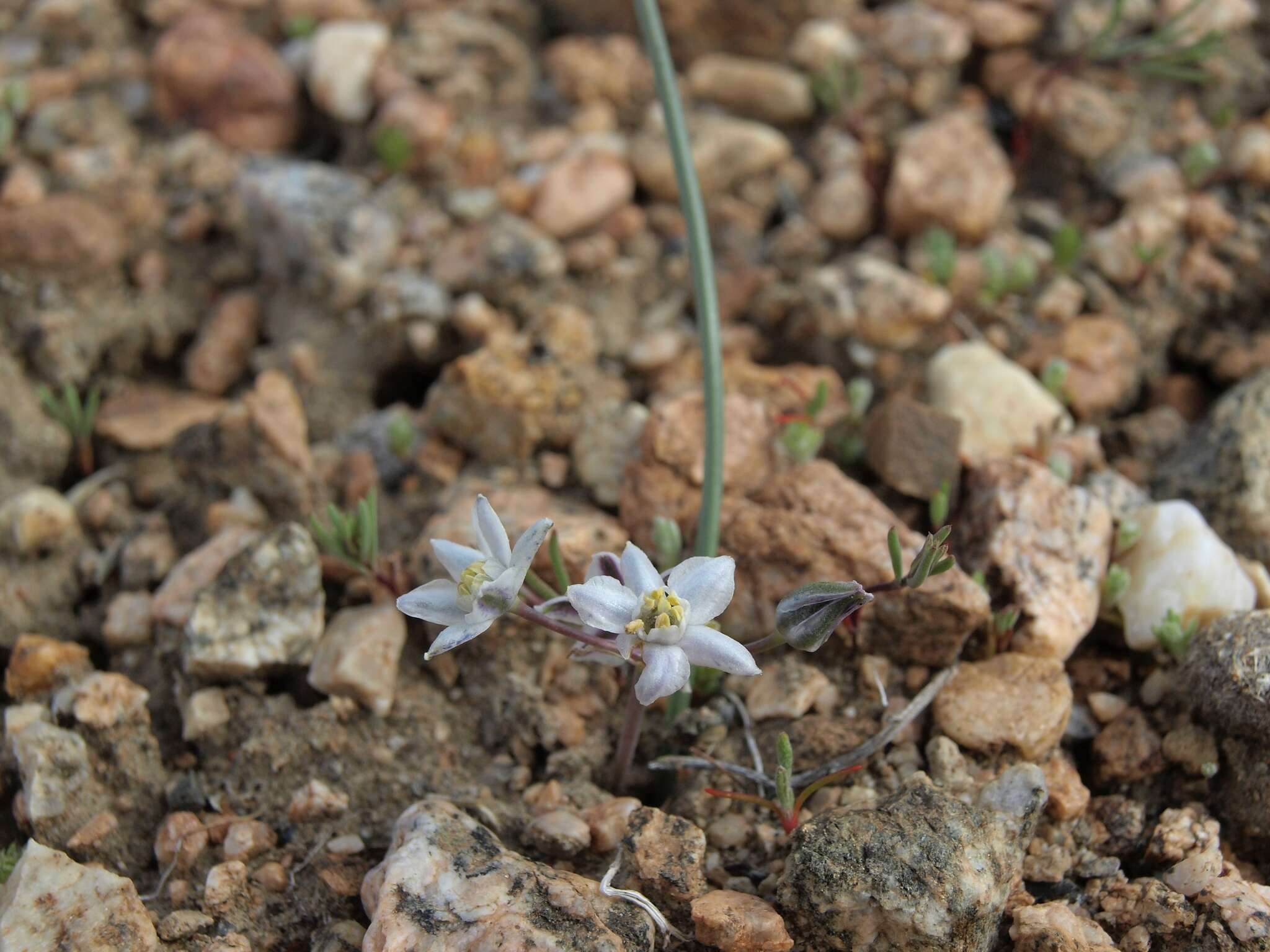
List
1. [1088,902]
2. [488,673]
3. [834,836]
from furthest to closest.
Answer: [488,673], [1088,902], [834,836]

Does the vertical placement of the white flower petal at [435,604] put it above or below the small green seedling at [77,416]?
above

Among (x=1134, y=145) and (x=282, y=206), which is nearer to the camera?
(x=282, y=206)

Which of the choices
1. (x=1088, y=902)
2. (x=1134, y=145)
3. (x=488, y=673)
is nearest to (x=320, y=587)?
(x=488, y=673)

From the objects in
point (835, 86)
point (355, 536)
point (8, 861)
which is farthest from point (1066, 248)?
point (8, 861)

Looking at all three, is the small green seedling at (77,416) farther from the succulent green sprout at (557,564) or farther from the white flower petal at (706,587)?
the white flower petal at (706,587)

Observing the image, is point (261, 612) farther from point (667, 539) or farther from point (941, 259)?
point (941, 259)

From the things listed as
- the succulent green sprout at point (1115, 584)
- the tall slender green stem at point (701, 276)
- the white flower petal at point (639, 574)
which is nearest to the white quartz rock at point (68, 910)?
the white flower petal at point (639, 574)

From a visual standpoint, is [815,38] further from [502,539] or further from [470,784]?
[470,784]
